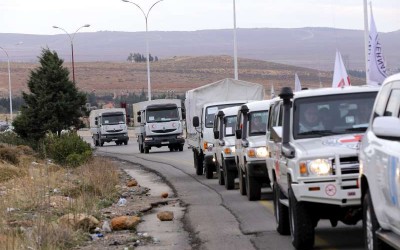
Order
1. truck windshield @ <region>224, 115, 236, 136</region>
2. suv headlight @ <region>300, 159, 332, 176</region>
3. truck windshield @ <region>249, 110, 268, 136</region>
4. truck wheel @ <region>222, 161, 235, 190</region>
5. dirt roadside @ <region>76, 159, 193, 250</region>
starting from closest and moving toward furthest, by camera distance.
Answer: suv headlight @ <region>300, 159, 332, 176</region>
dirt roadside @ <region>76, 159, 193, 250</region>
truck windshield @ <region>249, 110, 268, 136</region>
truck wheel @ <region>222, 161, 235, 190</region>
truck windshield @ <region>224, 115, 236, 136</region>

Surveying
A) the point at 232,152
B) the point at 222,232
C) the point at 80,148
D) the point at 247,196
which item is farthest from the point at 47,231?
the point at 80,148

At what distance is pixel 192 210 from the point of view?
20109 millimetres

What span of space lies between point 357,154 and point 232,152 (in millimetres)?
12731

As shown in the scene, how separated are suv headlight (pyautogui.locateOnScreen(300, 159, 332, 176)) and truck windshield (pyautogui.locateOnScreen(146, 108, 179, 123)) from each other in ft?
134

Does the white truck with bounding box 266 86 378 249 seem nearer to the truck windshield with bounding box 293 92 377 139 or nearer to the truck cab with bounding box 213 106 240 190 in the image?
the truck windshield with bounding box 293 92 377 139

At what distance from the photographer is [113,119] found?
71000 millimetres

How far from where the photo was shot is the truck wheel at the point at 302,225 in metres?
12.9

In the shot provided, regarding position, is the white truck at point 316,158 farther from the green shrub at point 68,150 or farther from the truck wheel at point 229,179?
the green shrub at point 68,150

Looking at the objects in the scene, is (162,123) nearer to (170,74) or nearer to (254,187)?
(254,187)

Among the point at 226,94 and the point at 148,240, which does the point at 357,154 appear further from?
the point at 226,94

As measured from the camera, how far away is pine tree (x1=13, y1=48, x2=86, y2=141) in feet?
176

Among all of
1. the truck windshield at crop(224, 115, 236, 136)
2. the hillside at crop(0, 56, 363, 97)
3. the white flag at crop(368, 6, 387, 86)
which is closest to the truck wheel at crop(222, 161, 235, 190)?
the truck windshield at crop(224, 115, 236, 136)

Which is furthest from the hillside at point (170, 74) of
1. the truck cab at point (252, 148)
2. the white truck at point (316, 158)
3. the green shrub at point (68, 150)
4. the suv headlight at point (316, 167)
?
the suv headlight at point (316, 167)

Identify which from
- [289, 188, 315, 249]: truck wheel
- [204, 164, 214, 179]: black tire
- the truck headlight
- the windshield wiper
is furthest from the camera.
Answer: [204, 164, 214, 179]: black tire
